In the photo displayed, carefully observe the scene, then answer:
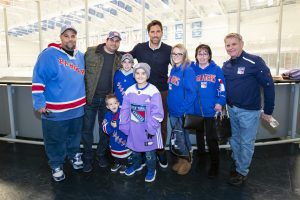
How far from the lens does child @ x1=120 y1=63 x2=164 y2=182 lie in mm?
2373

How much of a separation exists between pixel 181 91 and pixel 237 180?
1065mm

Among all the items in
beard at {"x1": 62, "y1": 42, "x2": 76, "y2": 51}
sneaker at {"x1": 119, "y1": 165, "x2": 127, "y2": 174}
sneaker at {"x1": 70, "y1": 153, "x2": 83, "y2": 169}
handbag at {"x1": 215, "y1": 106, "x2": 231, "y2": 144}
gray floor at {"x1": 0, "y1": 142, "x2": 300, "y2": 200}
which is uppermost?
beard at {"x1": 62, "y1": 42, "x2": 76, "y2": 51}

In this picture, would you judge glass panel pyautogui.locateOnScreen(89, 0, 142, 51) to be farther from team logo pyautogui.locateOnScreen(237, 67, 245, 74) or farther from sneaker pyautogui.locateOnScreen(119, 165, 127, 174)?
team logo pyautogui.locateOnScreen(237, 67, 245, 74)

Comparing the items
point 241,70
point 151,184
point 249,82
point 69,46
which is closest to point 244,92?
point 249,82

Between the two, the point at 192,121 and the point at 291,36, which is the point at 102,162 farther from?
the point at 291,36

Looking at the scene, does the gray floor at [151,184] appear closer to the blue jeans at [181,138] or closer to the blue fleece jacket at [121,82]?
the blue jeans at [181,138]

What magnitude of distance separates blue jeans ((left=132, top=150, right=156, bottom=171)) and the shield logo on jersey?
0.38 metres

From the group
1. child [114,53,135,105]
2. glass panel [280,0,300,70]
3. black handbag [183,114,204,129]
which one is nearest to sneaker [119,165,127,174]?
child [114,53,135,105]

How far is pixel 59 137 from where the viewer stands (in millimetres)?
2510

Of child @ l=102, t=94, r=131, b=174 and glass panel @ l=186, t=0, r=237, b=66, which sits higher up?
glass panel @ l=186, t=0, r=237, b=66

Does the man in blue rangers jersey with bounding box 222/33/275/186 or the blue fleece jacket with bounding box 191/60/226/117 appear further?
the blue fleece jacket with bounding box 191/60/226/117

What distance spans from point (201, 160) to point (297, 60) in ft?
11.1

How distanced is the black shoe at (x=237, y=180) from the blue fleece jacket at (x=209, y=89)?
677mm

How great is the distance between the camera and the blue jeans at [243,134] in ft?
7.64
